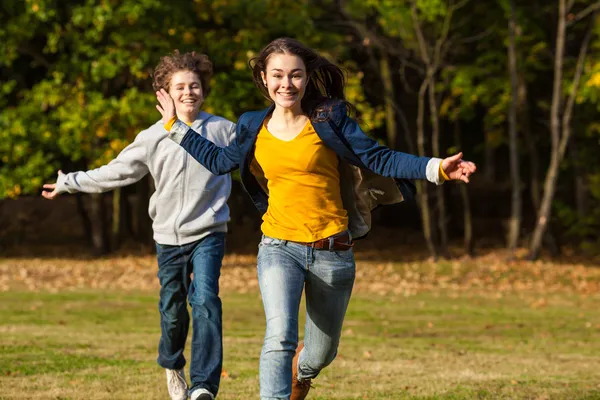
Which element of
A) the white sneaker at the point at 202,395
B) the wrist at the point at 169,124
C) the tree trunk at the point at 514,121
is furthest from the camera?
the tree trunk at the point at 514,121

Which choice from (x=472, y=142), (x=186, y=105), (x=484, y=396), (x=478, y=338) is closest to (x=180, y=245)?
(x=186, y=105)

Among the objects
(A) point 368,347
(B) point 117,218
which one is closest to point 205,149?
(A) point 368,347

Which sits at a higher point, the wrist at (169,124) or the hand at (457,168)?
the wrist at (169,124)

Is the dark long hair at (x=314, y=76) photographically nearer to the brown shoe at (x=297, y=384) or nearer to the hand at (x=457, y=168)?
the hand at (x=457, y=168)

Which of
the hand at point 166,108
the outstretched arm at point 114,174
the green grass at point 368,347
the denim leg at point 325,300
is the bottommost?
the green grass at point 368,347

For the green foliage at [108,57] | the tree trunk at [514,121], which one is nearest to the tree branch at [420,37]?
the green foliage at [108,57]

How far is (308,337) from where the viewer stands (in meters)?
6.21

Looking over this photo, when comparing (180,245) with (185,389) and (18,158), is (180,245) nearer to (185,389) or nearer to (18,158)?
(185,389)

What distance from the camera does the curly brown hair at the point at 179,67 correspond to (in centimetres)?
723

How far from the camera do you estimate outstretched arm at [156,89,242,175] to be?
5996 mm

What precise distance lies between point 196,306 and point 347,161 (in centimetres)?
180

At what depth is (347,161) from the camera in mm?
5809

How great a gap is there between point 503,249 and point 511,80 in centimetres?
694

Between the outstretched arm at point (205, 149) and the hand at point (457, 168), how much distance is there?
1.20 m
